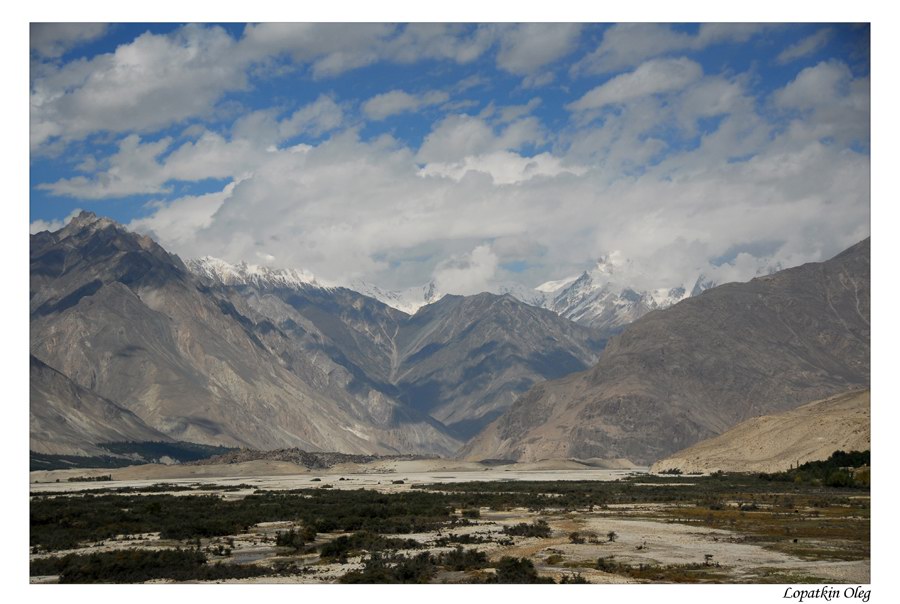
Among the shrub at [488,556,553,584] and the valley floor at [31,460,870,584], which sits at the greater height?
the shrub at [488,556,553,584]

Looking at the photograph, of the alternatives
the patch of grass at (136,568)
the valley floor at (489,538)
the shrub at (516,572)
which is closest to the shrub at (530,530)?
the valley floor at (489,538)

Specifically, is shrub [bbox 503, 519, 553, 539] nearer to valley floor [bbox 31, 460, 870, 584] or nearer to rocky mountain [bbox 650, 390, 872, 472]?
valley floor [bbox 31, 460, 870, 584]

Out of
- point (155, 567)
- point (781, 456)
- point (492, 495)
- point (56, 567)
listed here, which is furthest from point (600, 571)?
point (781, 456)

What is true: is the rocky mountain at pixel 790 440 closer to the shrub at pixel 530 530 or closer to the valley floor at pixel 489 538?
the valley floor at pixel 489 538

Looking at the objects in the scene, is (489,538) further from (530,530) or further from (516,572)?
(516,572)

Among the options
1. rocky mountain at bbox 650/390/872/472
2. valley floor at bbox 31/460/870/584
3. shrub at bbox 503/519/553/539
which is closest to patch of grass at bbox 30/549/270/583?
valley floor at bbox 31/460/870/584
